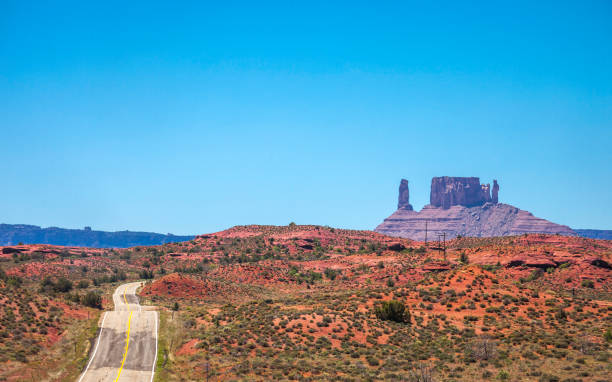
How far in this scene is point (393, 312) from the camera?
140ft

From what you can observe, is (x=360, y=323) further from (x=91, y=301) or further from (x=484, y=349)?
(x=91, y=301)

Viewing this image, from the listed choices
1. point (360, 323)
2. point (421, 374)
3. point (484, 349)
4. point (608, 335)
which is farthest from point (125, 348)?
point (608, 335)

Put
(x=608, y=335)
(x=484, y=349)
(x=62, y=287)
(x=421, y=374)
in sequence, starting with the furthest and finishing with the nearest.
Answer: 1. (x=62, y=287)
2. (x=608, y=335)
3. (x=484, y=349)
4. (x=421, y=374)

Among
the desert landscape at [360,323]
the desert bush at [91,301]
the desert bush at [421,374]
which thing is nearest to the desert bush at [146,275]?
the desert landscape at [360,323]

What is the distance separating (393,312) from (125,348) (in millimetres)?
22169

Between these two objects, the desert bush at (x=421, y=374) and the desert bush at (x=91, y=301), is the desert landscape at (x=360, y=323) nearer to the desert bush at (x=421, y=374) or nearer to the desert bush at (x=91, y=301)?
the desert bush at (x=421, y=374)

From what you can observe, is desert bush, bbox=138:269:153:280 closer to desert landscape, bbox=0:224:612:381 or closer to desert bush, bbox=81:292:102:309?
desert landscape, bbox=0:224:612:381

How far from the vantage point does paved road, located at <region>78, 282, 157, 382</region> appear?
105 feet

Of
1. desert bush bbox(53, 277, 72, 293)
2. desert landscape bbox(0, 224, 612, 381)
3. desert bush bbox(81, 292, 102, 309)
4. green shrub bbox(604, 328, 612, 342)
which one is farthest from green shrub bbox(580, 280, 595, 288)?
desert bush bbox(53, 277, 72, 293)

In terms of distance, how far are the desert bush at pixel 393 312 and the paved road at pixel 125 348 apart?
758 inches

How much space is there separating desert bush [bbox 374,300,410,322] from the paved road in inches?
758

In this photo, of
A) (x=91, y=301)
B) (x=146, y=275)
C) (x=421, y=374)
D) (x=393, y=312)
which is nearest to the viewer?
(x=421, y=374)

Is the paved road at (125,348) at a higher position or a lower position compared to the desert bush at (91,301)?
lower

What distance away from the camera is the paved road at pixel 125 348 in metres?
32.0
